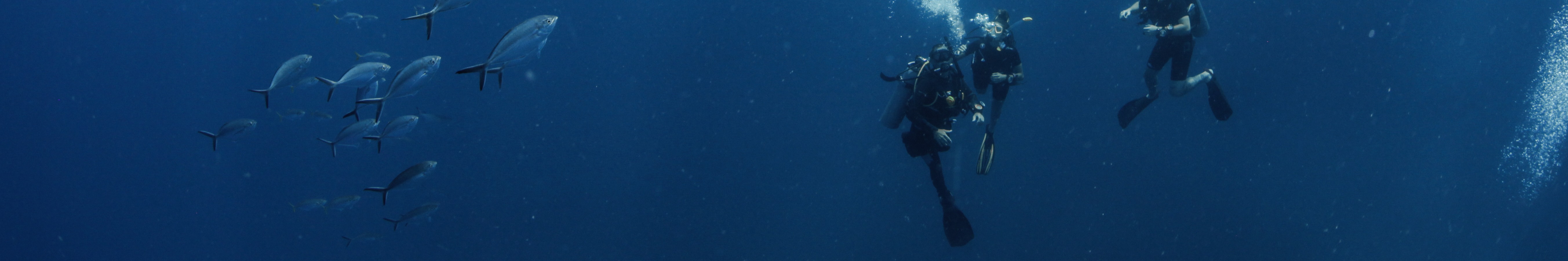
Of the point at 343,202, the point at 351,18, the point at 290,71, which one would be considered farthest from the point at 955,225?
the point at 351,18

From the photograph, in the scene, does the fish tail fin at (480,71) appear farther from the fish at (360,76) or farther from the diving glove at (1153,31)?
the diving glove at (1153,31)

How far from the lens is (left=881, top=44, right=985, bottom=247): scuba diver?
4.90 m

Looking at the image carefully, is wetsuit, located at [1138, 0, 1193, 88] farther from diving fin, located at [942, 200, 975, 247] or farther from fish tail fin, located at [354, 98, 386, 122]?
fish tail fin, located at [354, 98, 386, 122]

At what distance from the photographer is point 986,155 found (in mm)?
6027

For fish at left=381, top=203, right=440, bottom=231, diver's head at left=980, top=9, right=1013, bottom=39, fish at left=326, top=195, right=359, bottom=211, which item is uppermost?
diver's head at left=980, top=9, right=1013, bottom=39

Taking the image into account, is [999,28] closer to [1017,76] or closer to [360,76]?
[1017,76]

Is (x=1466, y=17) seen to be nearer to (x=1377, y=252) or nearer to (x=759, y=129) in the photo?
(x=1377, y=252)

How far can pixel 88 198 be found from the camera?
13359 mm

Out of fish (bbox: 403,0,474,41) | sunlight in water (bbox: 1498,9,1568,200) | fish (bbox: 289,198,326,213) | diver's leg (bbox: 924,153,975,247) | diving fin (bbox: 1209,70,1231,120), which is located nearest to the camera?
fish (bbox: 403,0,474,41)

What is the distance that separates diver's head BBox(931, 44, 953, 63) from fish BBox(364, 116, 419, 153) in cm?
374

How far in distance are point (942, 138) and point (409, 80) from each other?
3.54m

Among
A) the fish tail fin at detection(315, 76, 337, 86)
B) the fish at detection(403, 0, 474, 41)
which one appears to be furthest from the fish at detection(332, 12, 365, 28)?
the fish at detection(403, 0, 474, 41)

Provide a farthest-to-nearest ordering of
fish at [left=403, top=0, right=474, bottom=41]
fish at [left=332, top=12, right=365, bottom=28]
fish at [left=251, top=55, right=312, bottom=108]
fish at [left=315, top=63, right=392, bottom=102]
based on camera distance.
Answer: fish at [left=332, top=12, right=365, bottom=28], fish at [left=251, top=55, right=312, bottom=108], fish at [left=315, top=63, right=392, bottom=102], fish at [left=403, top=0, right=474, bottom=41]

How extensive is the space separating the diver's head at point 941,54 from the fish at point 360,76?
140 inches
